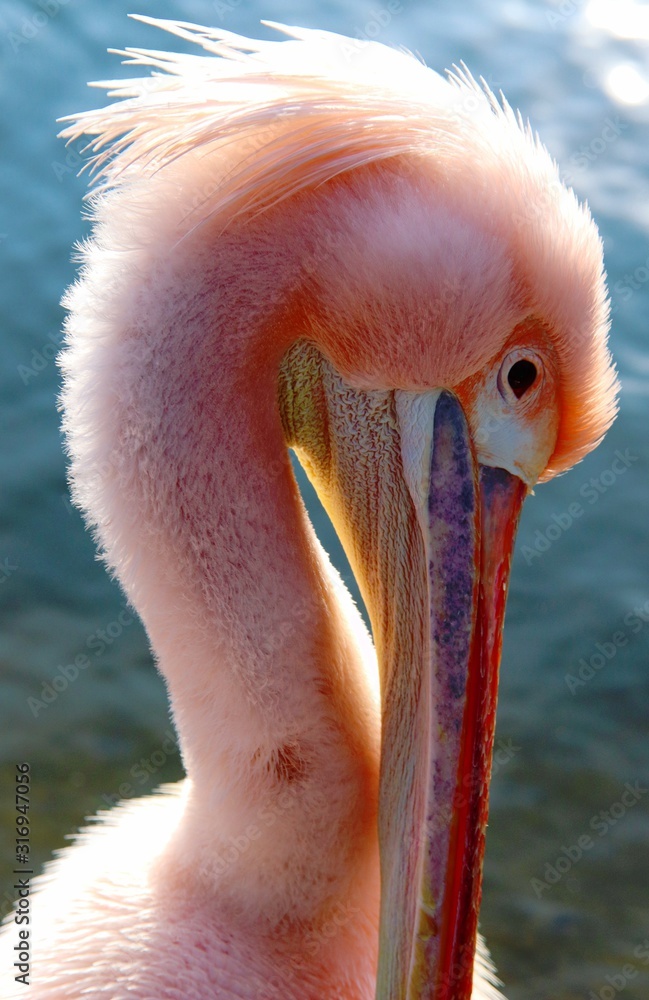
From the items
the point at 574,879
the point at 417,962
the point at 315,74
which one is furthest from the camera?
the point at 574,879

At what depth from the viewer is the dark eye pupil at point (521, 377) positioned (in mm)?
1498

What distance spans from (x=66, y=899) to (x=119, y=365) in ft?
2.91

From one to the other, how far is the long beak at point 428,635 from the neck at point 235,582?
3.3 inches

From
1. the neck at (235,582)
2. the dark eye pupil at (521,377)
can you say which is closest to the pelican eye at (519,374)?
the dark eye pupil at (521,377)

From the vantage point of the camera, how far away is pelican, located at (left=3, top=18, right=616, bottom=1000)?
1387 millimetres

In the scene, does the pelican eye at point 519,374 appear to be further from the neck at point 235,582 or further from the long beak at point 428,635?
the neck at point 235,582

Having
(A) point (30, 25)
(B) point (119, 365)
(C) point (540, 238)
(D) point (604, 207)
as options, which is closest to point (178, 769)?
(B) point (119, 365)

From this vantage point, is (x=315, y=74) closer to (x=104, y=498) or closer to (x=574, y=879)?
(x=104, y=498)

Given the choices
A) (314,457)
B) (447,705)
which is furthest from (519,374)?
(447,705)

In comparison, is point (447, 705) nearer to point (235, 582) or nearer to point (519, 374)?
point (235, 582)

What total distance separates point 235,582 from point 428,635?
0.95ft

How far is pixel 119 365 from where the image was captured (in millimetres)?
1409

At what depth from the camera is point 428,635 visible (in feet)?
4.94

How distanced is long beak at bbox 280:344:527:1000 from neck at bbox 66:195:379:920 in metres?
0.08
